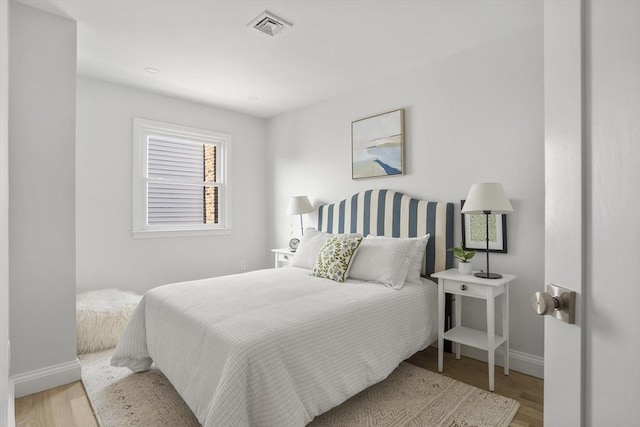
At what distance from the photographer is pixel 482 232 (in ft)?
9.01

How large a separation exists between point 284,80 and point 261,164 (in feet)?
5.50

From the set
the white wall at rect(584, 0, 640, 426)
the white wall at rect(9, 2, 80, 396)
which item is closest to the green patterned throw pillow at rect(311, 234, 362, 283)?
the white wall at rect(9, 2, 80, 396)

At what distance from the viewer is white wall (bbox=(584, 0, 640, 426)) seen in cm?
51

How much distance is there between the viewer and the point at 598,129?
0.57 meters

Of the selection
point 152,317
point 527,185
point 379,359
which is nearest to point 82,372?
point 152,317

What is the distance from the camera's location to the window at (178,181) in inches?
150

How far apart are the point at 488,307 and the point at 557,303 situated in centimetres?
184

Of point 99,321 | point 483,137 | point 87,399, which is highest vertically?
point 483,137

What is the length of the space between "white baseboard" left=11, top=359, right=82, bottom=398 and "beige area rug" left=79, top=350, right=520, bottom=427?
101mm

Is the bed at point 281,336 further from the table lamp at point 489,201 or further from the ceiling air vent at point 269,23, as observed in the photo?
the ceiling air vent at point 269,23

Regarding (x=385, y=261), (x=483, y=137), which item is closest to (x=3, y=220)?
(x=385, y=261)

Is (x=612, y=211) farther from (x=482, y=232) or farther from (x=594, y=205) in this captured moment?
(x=482, y=232)

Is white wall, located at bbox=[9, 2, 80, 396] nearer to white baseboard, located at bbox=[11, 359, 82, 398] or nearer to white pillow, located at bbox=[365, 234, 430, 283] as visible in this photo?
white baseboard, located at bbox=[11, 359, 82, 398]

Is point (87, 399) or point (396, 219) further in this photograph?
point (396, 219)
